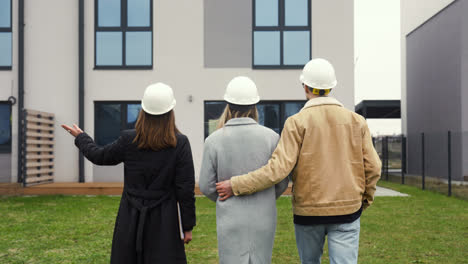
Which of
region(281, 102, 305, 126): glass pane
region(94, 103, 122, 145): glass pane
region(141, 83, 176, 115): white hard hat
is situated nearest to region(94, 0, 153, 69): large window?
region(94, 103, 122, 145): glass pane

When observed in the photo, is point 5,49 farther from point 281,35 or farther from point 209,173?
point 209,173

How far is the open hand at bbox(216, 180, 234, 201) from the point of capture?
2889 millimetres

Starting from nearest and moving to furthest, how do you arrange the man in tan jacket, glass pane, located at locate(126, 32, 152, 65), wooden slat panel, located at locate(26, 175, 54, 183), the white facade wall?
the man in tan jacket
wooden slat panel, located at locate(26, 175, 54, 183)
glass pane, located at locate(126, 32, 152, 65)
the white facade wall

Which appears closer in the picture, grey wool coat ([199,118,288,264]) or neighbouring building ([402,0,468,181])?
grey wool coat ([199,118,288,264])

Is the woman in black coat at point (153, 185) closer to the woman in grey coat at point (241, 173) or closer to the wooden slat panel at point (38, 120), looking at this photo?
the woman in grey coat at point (241, 173)

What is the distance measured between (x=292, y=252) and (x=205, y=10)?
334 inches

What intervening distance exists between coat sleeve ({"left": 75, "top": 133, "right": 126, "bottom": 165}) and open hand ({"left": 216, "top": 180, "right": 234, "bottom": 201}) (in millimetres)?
692

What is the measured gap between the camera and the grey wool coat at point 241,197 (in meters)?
2.91

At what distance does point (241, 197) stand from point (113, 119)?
1028 cm

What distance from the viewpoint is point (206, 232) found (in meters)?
6.88

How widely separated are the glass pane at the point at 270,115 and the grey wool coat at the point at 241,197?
31.4 ft

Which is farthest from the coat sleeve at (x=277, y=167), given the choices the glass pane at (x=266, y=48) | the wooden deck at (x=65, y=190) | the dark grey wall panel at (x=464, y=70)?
the dark grey wall panel at (x=464, y=70)

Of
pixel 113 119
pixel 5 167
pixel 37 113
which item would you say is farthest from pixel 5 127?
pixel 113 119

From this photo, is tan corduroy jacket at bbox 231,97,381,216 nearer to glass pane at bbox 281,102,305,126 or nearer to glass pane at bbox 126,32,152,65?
glass pane at bbox 281,102,305,126
